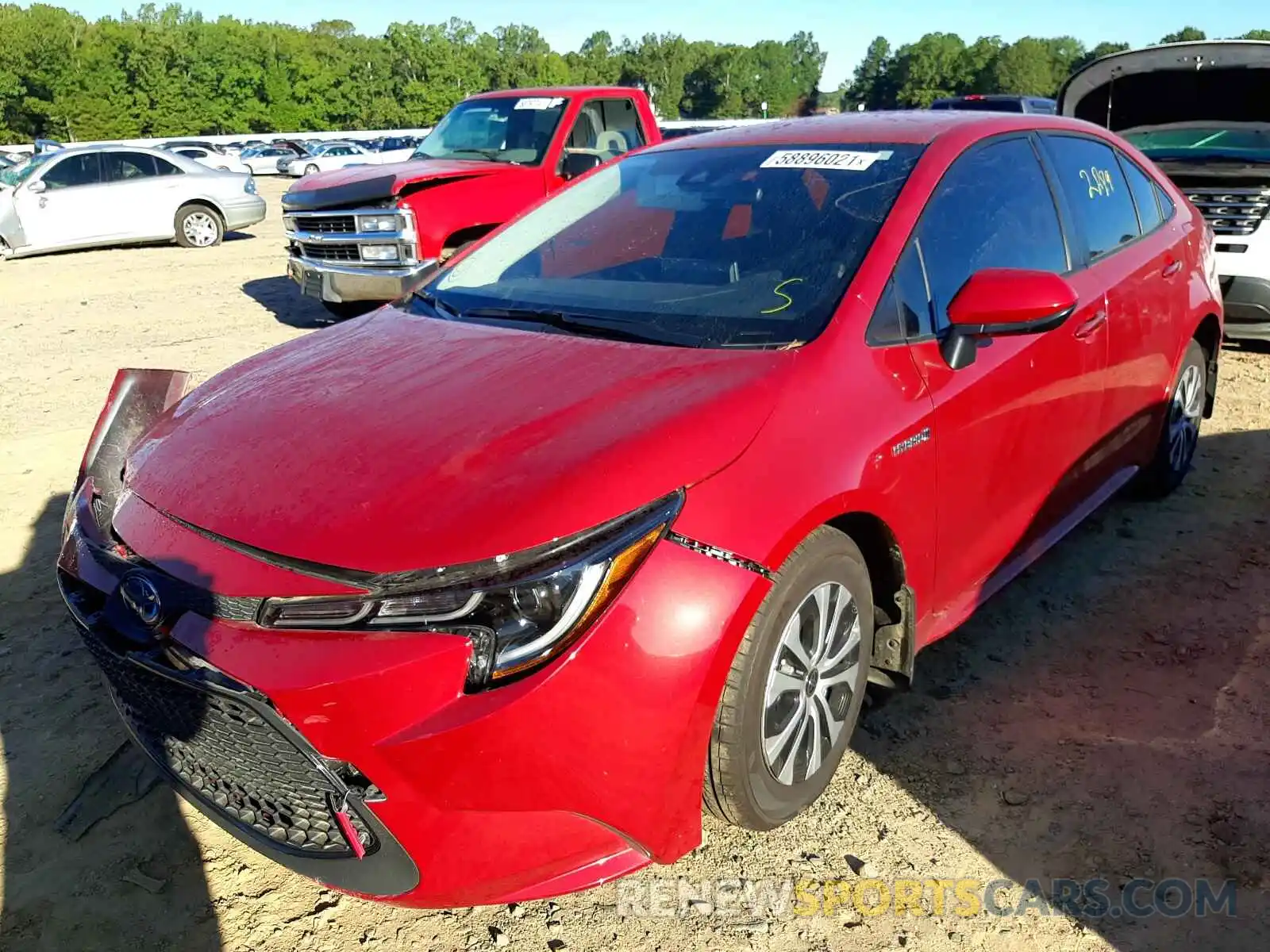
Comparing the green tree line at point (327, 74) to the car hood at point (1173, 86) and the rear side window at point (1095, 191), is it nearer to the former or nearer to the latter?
the car hood at point (1173, 86)

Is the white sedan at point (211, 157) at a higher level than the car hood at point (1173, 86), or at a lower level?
higher

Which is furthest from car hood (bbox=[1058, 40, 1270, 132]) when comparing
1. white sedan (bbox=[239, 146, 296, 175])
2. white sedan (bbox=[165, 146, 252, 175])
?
white sedan (bbox=[239, 146, 296, 175])

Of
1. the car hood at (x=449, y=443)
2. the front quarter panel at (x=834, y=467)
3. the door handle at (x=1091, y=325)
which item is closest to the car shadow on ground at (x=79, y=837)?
the car hood at (x=449, y=443)

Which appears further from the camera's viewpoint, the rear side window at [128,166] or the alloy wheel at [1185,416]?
the rear side window at [128,166]

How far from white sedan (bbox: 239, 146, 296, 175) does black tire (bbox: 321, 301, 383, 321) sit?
3047 cm

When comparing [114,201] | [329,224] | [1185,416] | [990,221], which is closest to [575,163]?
[329,224]

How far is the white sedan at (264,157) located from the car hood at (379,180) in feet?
100

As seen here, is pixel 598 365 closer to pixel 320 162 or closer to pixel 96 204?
pixel 96 204

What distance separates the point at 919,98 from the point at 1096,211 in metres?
93.3

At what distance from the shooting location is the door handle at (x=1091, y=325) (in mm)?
3266

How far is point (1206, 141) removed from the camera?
7422 mm

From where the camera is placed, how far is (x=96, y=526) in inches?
95.4

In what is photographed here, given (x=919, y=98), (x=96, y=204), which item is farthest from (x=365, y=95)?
(x=96, y=204)

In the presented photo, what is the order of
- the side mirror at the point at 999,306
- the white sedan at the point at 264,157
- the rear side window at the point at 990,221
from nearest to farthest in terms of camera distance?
1. the side mirror at the point at 999,306
2. the rear side window at the point at 990,221
3. the white sedan at the point at 264,157
